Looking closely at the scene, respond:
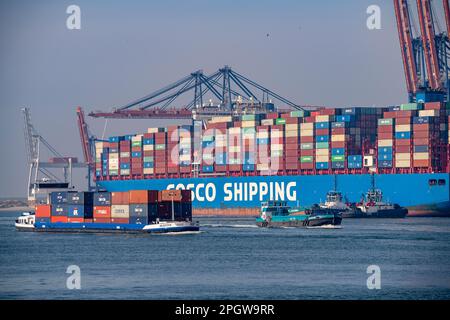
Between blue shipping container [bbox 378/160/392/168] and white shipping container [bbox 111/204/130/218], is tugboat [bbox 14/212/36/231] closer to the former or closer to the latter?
white shipping container [bbox 111/204/130/218]

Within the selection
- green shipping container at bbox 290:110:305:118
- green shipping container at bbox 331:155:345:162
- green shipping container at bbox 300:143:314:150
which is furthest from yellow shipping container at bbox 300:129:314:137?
green shipping container at bbox 331:155:345:162

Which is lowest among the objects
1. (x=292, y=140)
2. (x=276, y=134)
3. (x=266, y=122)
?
(x=292, y=140)

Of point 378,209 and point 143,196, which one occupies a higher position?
point 143,196

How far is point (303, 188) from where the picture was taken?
117 meters

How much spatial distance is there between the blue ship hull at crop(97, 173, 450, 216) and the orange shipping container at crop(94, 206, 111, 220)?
3404cm

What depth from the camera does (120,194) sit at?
276ft

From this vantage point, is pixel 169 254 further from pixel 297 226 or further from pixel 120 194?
pixel 297 226

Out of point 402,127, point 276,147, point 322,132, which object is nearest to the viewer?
point 402,127

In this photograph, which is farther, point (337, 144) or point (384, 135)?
point (337, 144)

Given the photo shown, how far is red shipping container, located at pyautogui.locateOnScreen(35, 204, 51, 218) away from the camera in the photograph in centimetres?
9038

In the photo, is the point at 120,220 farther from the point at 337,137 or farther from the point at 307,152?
the point at 307,152

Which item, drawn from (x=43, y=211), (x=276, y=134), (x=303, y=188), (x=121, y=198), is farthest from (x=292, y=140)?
(x=121, y=198)

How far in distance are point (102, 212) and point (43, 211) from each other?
7355 mm
